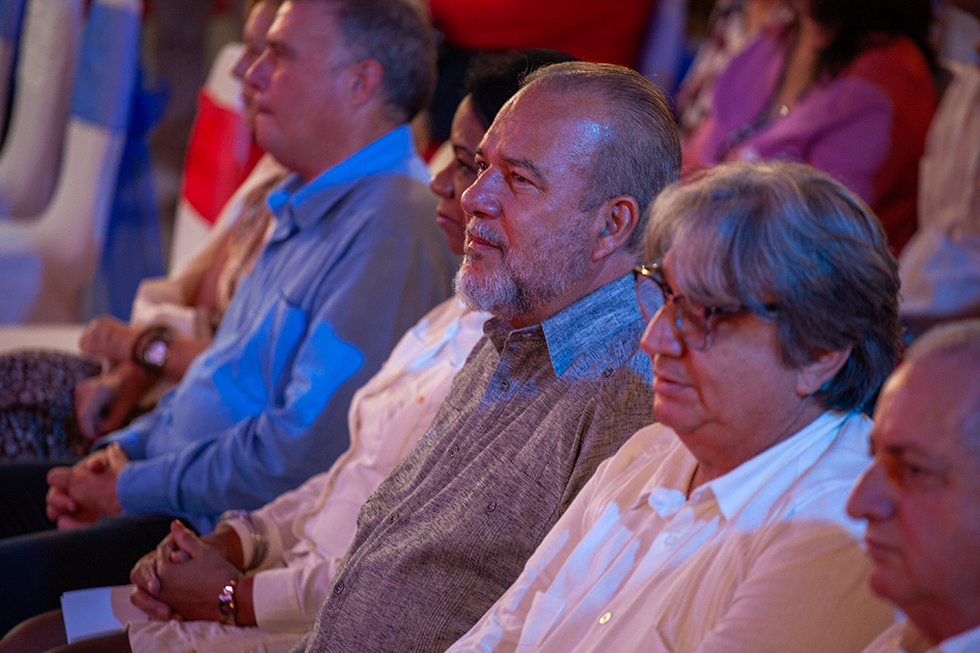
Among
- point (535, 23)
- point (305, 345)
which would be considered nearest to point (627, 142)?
point (305, 345)

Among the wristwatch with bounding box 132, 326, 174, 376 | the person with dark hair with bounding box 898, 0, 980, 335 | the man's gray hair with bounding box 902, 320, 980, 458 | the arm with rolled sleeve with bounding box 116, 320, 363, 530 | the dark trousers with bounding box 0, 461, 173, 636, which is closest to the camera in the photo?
the man's gray hair with bounding box 902, 320, 980, 458

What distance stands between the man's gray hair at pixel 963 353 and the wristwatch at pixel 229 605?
Answer: 3.86 feet

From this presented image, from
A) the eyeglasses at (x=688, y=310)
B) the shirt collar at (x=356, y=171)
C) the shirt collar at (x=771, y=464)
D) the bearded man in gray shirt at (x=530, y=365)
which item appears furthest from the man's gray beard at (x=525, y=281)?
the shirt collar at (x=356, y=171)

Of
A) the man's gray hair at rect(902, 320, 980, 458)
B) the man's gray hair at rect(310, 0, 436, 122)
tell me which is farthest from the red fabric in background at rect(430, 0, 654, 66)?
the man's gray hair at rect(902, 320, 980, 458)

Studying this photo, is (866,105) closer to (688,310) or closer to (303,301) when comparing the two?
(303,301)

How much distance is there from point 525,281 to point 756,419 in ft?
1.56

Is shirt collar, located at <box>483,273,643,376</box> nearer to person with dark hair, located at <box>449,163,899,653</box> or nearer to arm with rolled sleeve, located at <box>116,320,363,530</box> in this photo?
person with dark hair, located at <box>449,163,899,653</box>

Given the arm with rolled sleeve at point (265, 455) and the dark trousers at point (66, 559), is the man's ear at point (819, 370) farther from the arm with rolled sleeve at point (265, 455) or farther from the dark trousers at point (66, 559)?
the dark trousers at point (66, 559)

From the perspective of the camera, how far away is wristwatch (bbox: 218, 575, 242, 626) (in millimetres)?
1588

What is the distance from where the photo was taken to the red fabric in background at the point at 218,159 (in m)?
3.59

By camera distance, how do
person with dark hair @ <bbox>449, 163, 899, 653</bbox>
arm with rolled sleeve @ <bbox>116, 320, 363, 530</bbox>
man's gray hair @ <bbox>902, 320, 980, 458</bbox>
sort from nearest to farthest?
man's gray hair @ <bbox>902, 320, 980, 458</bbox>
person with dark hair @ <bbox>449, 163, 899, 653</bbox>
arm with rolled sleeve @ <bbox>116, 320, 363, 530</bbox>

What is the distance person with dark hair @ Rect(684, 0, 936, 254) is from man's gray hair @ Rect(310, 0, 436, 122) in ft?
2.90

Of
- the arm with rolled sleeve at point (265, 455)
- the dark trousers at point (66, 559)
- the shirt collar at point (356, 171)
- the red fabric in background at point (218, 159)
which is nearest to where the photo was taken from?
the dark trousers at point (66, 559)

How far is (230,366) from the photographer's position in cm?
209
